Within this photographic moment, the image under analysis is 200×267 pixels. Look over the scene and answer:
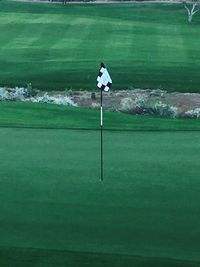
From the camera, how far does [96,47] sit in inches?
1112

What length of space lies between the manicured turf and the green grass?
9.28 metres

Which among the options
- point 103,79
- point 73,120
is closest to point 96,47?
point 73,120

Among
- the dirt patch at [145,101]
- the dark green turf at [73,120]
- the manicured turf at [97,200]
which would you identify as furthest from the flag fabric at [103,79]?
the dirt patch at [145,101]

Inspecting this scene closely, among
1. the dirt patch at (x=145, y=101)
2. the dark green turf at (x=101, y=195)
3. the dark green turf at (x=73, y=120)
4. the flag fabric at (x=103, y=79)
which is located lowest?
the dirt patch at (x=145, y=101)

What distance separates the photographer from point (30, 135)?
13641mm

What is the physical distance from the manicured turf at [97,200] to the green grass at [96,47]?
9278 mm

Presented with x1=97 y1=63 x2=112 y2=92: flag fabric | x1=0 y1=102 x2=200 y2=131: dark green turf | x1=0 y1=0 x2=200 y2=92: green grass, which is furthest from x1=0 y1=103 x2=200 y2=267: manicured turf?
x1=0 y1=0 x2=200 y2=92: green grass

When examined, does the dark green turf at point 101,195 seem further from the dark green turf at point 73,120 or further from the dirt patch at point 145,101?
the dirt patch at point 145,101

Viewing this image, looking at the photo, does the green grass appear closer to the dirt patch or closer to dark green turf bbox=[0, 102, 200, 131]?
the dirt patch

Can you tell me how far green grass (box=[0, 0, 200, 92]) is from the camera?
2319 centimetres

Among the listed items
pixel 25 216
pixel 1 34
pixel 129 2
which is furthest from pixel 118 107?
pixel 129 2

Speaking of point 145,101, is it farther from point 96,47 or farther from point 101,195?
point 101,195

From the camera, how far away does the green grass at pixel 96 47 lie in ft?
76.1

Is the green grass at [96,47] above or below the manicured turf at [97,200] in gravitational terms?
below
